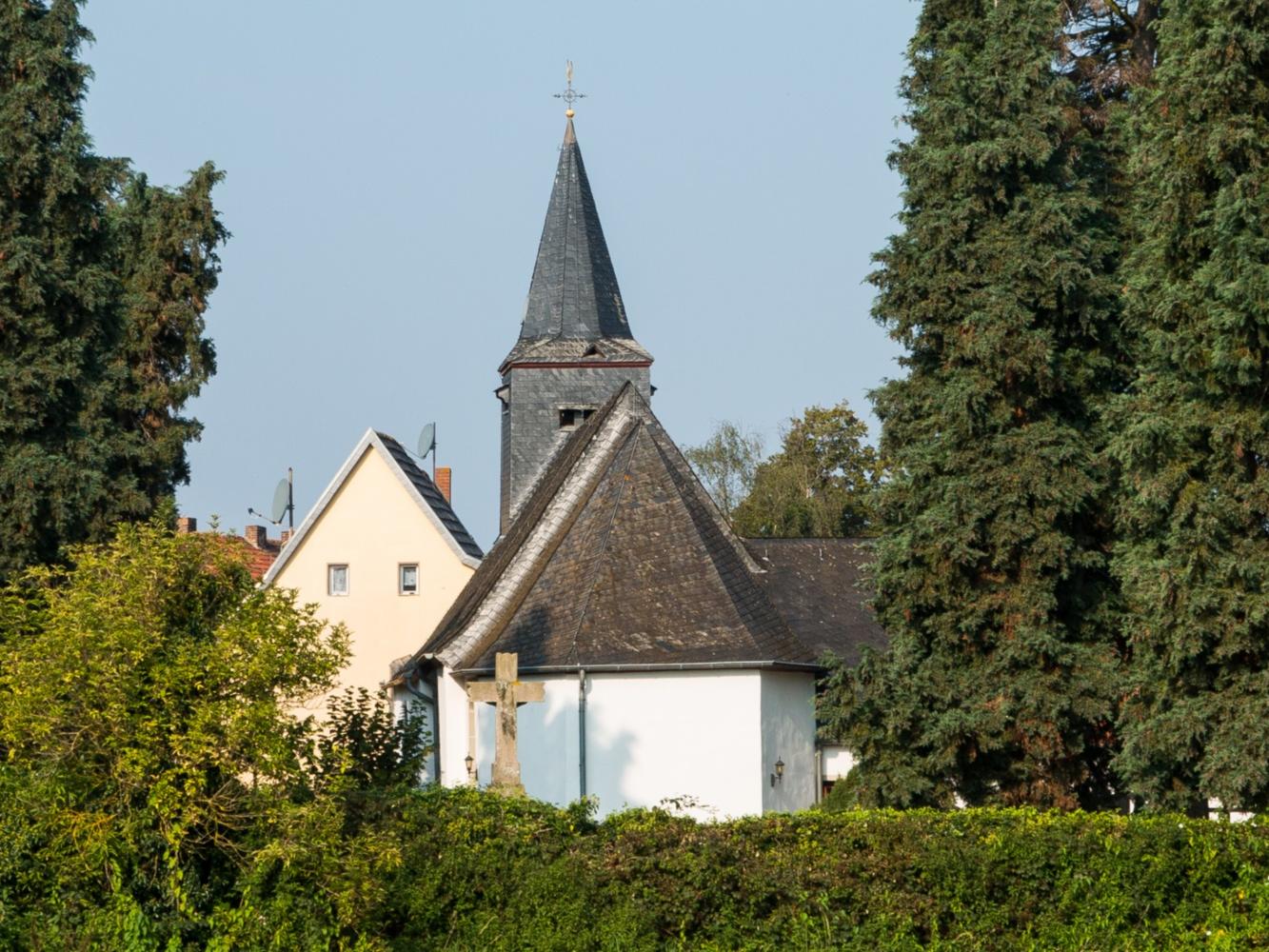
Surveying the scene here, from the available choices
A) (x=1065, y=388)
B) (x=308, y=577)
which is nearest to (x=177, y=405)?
(x=308, y=577)

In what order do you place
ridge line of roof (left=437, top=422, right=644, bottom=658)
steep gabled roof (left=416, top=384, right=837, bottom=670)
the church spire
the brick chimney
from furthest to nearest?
the brick chimney, the church spire, ridge line of roof (left=437, top=422, right=644, bottom=658), steep gabled roof (left=416, top=384, right=837, bottom=670)

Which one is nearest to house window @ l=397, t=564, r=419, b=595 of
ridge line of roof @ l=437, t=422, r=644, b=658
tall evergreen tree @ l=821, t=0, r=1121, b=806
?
ridge line of roof @ l=437, t=422, r=644, b=658

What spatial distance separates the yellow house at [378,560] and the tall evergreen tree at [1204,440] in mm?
25036

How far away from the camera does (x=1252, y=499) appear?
16.8 metres

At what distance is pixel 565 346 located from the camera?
3703 centimetres

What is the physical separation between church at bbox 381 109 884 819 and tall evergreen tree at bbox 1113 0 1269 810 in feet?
17.7

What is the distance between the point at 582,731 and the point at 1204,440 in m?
10.5

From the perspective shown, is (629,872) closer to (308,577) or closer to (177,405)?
(177,405)

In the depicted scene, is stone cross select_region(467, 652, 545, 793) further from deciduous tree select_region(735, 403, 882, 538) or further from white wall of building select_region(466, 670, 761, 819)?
deciduous tree select_region(735, 403, 882, 538)

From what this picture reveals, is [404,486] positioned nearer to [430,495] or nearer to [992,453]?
[430,495]

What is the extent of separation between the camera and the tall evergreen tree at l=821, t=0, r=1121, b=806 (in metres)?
20.4

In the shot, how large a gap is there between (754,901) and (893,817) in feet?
4.75

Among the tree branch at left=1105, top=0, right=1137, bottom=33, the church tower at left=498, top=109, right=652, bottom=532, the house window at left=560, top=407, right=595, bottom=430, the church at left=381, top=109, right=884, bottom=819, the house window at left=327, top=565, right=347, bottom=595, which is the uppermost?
the tree branch at left=1105, top=0, right=1137, bottom=33

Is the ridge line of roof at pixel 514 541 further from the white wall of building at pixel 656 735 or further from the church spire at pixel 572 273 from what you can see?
the church spire at pixel 572 273
